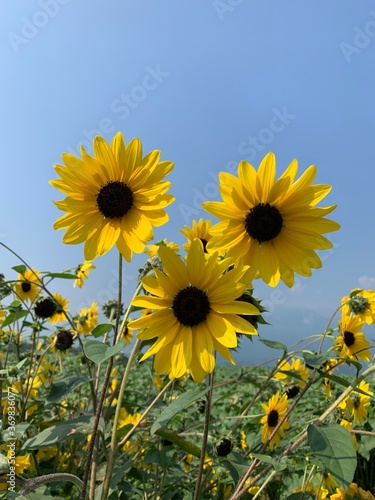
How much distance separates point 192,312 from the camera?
4.45 feet

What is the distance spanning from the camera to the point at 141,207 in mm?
1515

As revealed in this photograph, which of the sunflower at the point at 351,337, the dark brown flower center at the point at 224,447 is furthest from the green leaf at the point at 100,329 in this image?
the sunflower at the point at 351,337

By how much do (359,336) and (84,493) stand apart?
5.84ft

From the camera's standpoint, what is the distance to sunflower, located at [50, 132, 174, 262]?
1480 mm

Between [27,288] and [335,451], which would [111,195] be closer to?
[335,451]

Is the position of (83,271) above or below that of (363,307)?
above

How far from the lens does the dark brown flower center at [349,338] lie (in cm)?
245

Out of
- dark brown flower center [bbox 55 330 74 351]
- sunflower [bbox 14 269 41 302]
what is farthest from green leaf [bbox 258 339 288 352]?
sunflower [bbox 14 269 41 302]

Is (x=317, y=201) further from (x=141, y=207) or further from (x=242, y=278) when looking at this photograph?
(x=141, y=207)

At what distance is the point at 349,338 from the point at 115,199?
163 centimetres

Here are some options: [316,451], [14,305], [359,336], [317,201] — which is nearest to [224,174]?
[317,201]

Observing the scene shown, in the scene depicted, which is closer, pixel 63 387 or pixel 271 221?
pixel 271 221

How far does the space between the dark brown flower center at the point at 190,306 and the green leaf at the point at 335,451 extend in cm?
48

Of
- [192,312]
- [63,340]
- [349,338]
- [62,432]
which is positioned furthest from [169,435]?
[63,340]
